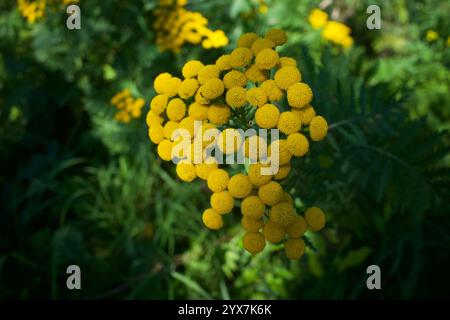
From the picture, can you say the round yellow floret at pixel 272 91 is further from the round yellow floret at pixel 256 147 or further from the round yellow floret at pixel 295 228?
the round yellow floret at pixel 295 228

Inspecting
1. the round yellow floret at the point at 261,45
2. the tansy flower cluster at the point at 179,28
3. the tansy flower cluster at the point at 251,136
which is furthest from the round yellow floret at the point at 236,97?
the tansy flower cluster at the point at 179,28

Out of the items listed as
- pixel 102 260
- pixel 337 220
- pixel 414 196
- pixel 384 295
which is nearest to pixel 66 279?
pixel 102 260

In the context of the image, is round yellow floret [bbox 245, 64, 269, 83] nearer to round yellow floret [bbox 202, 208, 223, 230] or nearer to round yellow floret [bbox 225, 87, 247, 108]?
round yellow floret [bbox 225, 87, 247, 108]

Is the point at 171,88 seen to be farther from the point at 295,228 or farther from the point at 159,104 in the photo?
the point at 295,228

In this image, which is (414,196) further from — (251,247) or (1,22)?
(1,22)

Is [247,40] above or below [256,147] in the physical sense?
above

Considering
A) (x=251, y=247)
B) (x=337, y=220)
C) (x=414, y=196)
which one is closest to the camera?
(x=251, y=247)

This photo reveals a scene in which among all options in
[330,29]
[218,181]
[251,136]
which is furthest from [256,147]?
[330,29]

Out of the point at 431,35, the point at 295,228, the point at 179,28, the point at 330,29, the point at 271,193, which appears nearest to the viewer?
the point at 271,193
